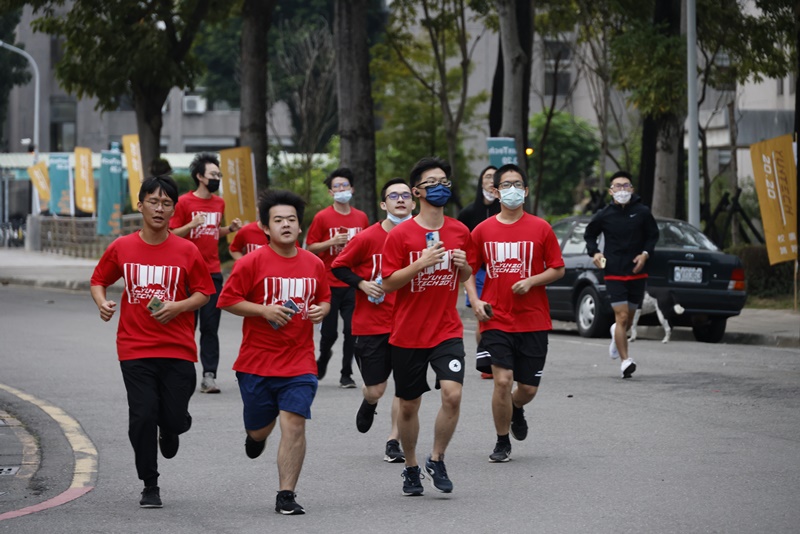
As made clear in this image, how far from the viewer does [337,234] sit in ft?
39.6

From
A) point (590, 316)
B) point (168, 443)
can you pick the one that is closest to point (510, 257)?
point (168, 443)

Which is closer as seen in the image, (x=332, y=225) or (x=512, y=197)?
(x=512, y=197)

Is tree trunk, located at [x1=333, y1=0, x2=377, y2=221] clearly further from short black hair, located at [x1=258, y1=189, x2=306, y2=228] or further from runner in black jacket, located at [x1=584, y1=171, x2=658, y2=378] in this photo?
short black hair, located at [x1=258, y1=189, x2=306, y2=228]

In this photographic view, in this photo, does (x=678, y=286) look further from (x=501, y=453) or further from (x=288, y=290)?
(x=288, y=290)

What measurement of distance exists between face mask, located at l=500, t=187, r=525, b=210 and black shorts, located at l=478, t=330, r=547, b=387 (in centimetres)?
81

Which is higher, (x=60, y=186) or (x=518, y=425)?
(x=60, y=186)

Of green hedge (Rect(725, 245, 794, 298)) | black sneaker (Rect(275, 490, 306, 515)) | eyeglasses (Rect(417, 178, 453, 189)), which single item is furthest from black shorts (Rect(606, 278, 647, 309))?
green hedge (Rect(725, 245, 794, 298))

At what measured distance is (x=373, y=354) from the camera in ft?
30.8

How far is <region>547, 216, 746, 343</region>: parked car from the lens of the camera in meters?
17.7

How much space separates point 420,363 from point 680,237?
10.9 meters

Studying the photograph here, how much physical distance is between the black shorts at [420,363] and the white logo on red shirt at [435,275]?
325 mm

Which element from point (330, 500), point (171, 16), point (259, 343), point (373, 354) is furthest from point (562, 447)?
point (171, 16)

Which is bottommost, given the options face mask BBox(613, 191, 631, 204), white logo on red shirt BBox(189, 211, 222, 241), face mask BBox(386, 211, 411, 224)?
white logo on red shirt BBox(189, 211, 222, 241)

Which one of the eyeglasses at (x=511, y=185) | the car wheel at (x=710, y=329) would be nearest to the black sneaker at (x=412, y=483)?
the eyeglasses at (x=511, y=185)
